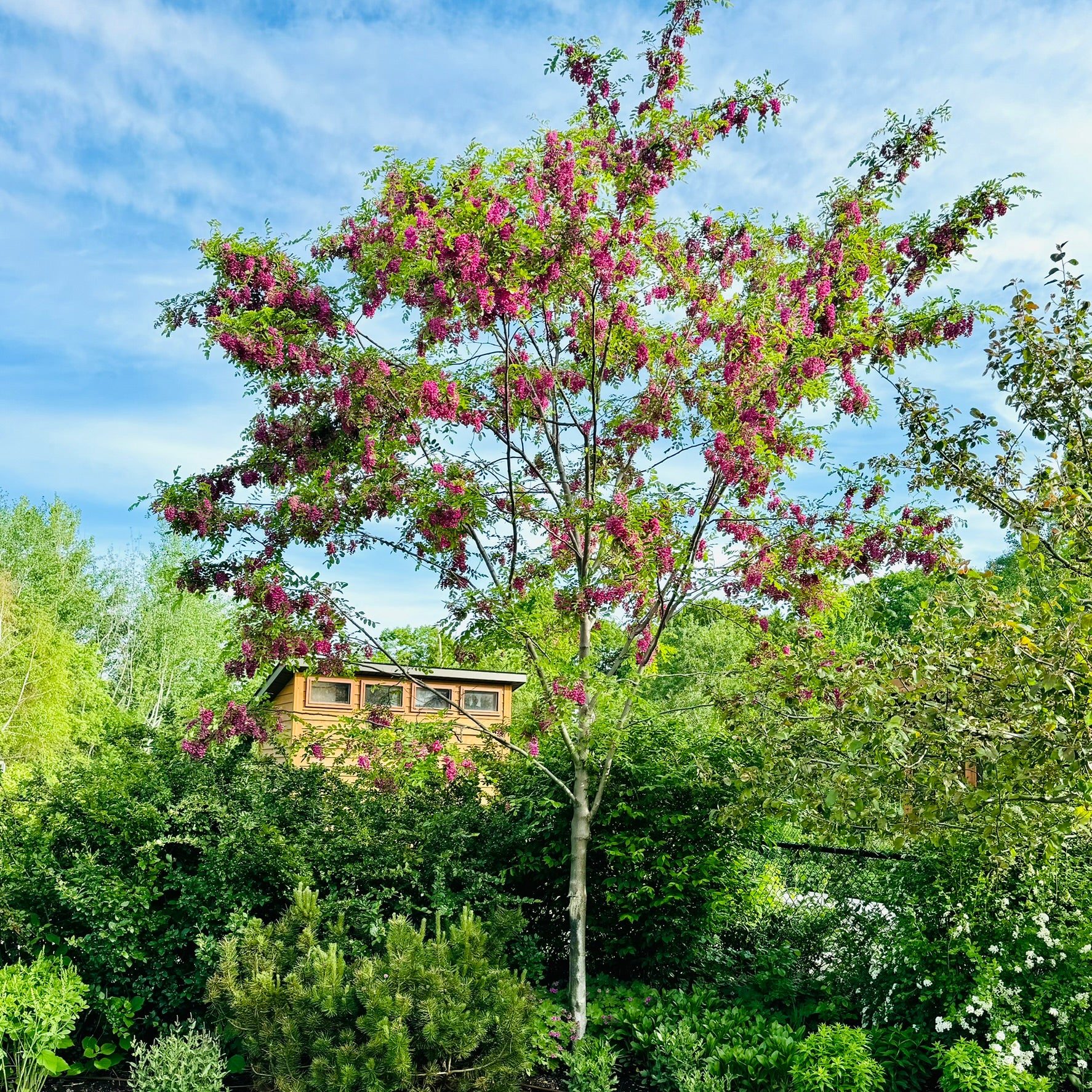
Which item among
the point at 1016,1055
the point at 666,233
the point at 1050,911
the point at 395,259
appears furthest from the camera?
the point at 666,233

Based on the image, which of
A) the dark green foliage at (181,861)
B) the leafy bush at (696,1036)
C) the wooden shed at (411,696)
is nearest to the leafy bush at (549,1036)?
the leafy bush at (696,1036)

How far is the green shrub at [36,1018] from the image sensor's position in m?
4.70

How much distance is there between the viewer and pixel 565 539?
6.46 meters

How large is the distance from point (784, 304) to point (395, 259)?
8.32 ft

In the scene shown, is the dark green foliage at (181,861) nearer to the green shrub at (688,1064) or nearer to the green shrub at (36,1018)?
the green shrub at (36,1018)

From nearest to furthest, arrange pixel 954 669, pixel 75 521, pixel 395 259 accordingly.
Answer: pixel 954 669
pixel 395 259
pixel 75 521

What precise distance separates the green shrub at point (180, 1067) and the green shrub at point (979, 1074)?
135 inches

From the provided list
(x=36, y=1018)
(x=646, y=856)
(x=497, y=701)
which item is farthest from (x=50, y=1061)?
(x=497, y=701)

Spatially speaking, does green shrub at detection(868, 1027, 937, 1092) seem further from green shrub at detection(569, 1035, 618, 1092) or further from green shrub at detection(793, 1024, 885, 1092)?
green shrub at detection(569, 1035, 618, 1092)

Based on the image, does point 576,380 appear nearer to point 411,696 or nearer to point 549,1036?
point 549,1036

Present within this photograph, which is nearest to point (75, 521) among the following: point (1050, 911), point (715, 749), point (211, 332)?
point (211, 332)

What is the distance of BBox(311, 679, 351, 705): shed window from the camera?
1545cm

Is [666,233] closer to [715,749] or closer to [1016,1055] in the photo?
[715,749]

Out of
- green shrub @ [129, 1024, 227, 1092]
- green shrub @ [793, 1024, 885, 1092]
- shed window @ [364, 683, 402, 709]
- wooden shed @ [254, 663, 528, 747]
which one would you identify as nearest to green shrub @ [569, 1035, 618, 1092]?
green shrub @ [793, 1024, 885, 1092]
